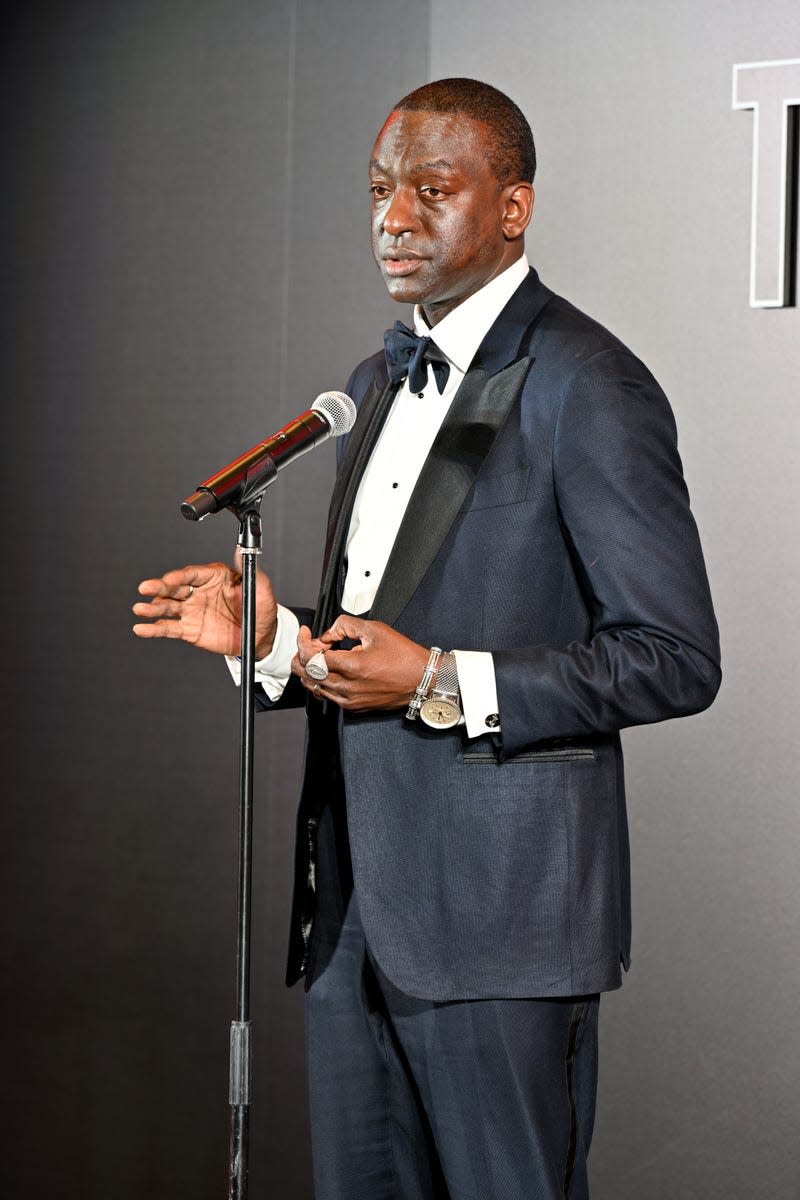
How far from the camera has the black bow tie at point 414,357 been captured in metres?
1.73

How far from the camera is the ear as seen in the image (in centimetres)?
171

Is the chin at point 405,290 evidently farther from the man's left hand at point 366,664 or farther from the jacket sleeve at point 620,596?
the man's left hand at point 366,664

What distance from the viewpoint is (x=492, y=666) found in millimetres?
1513

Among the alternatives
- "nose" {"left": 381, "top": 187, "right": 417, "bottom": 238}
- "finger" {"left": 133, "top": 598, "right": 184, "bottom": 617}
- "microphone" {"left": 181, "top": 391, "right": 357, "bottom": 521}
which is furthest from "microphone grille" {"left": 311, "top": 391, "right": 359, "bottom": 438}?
"finger" {"left": 133, "top": 598, "right": 184, "bottom": 617}

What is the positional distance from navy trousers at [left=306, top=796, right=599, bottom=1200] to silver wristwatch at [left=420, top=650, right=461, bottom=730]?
0.30 metres

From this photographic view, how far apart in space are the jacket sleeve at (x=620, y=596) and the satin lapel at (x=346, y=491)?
1.10 feet

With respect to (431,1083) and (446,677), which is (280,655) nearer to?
(446,677)

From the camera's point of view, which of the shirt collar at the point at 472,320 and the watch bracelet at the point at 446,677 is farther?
the shirt collar at the point at 472,320

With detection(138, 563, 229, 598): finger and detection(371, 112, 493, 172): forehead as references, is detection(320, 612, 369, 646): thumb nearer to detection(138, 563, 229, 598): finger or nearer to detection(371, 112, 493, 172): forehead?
detection(138, 563, 229, 598): finger

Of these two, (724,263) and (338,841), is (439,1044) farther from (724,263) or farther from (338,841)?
(724,263)

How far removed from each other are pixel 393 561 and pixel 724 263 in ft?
3.90

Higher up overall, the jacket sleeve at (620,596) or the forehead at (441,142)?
the forehead at (441,142)

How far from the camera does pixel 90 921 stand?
2.86 m

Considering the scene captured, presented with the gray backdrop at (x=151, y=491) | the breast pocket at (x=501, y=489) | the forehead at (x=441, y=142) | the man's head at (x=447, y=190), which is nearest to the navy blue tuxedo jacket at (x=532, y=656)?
the breast pocket at (x=501, y=489)
